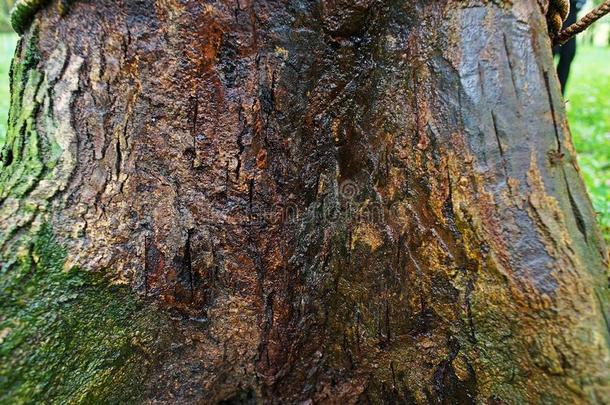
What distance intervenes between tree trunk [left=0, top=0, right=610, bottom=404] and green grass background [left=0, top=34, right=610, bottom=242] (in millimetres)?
335

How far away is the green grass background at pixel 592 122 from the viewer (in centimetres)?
316

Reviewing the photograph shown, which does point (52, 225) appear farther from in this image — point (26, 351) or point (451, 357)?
point (451, 357)

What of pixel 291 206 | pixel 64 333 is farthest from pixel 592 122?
pixel 64 333

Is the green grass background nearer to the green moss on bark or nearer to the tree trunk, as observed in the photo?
the tree trunk

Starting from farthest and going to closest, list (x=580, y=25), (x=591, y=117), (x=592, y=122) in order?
(x=591, y=117)
(x=592, y=122)
(x=580, y=25)

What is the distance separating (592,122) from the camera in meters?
5.59

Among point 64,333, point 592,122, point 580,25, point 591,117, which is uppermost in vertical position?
point 591,117

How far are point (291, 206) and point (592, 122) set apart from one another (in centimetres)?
578

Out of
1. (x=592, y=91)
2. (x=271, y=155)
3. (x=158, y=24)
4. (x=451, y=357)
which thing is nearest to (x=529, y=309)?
(x=451, y=357)

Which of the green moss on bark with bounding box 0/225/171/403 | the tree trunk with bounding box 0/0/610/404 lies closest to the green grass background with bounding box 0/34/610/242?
the tree trunk with bounding box 0/0/610/404

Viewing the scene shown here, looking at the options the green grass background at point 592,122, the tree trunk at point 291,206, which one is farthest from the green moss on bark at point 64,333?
the green grass background at point 592,122

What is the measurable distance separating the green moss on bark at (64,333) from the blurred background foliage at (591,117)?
4.48 feet

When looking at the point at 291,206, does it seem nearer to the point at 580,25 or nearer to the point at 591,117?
the point at 580,25

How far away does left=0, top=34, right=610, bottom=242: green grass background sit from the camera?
10.4 ft
